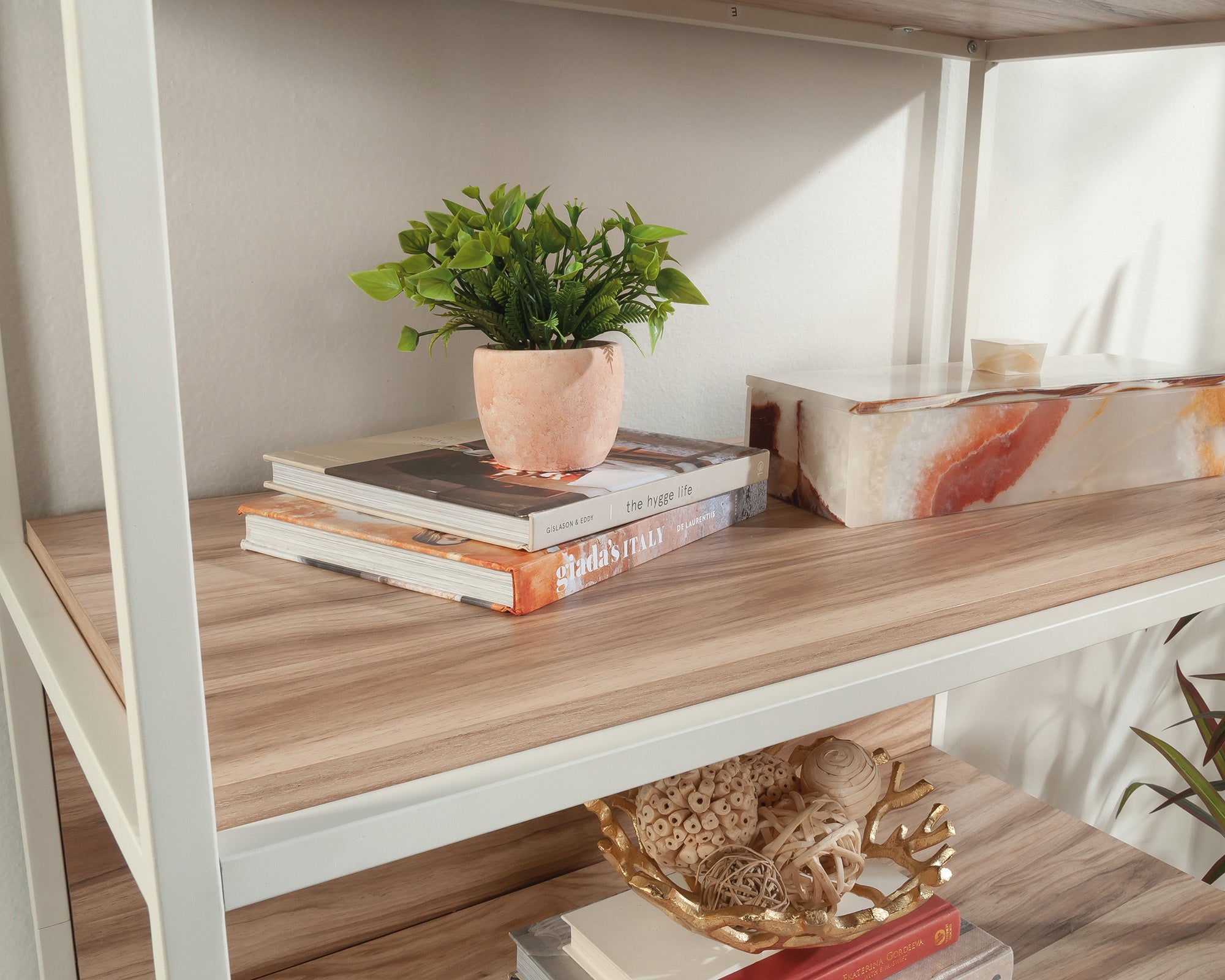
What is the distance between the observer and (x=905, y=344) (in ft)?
3.34

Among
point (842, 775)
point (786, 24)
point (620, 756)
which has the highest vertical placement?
point (786, 24)

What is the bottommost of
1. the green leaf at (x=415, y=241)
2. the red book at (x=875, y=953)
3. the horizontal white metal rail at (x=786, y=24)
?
the red book at (x=875, y=953)

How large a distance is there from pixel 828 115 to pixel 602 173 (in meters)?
0.26

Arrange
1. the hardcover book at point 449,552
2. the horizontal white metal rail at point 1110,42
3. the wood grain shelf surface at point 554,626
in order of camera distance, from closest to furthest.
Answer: the wood grain shelf surface at point 554,626, the hardcover book at point 449,552, the horizontal white metal rail at point 1110,42

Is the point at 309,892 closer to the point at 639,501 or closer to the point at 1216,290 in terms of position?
the point at 639,501

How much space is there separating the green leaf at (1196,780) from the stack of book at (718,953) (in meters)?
0.55

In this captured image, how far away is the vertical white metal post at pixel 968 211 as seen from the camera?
0.98m

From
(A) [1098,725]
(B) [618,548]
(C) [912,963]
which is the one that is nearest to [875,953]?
(C) [912,963]

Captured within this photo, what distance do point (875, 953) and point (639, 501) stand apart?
1.21ft

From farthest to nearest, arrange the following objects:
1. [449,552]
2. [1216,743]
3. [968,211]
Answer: [1216,743] < [968,211] < [449,552]

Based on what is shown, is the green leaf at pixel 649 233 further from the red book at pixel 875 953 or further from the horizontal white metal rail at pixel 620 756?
the red book at pixel 875 953

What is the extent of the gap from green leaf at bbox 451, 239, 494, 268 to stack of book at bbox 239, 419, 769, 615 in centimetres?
12

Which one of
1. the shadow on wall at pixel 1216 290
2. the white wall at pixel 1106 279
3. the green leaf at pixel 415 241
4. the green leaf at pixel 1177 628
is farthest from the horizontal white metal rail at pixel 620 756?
the shadow on wall at pixel 1216 290

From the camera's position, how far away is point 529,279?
1.86 feet
